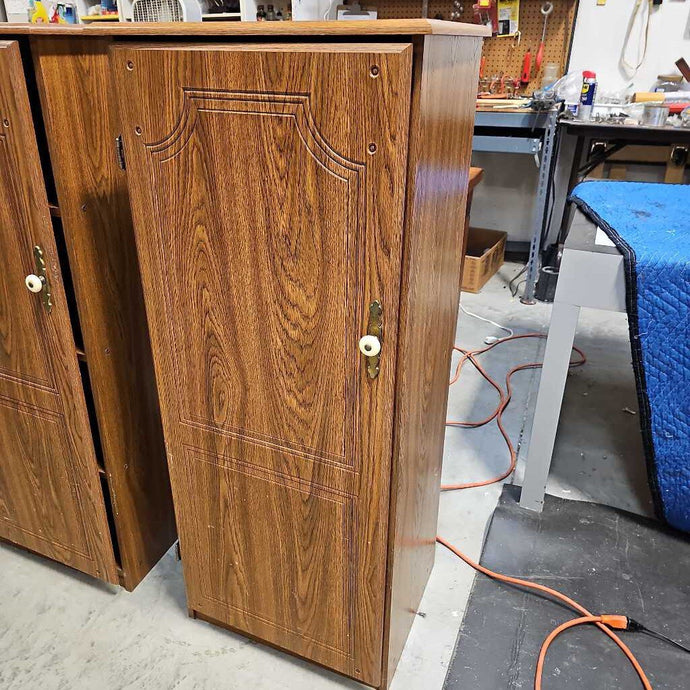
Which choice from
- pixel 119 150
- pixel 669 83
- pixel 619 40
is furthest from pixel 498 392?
pixel 619 40

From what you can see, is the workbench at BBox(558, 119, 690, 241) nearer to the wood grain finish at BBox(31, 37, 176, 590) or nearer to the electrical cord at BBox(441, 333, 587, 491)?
the electrical cord at BBox(441, 333, 587, 491)

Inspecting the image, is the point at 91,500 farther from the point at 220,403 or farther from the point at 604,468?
the point at 604,468

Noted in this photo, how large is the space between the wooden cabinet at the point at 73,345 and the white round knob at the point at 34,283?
2cm

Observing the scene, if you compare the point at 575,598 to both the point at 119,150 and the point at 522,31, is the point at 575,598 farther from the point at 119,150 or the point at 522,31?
the point at 522,31

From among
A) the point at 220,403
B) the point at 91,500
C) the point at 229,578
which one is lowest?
the point at 229,578

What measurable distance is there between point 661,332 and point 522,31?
2.53 meters

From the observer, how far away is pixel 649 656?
130 cm

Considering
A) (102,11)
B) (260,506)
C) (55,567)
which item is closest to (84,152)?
(260,506)

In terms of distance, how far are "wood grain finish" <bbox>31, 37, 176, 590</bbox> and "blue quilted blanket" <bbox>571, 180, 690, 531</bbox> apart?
112 cm

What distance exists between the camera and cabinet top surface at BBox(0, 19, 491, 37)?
72cm

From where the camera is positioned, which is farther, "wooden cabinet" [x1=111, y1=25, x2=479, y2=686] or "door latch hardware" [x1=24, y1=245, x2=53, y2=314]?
"door latch hardware" [x1=24, y1=245, x2=53, y2=314]

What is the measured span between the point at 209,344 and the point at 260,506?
33cm

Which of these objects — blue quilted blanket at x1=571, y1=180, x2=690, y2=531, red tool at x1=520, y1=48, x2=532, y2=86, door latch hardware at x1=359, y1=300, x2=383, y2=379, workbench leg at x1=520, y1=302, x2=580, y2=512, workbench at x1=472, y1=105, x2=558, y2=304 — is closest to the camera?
door latch hardware at x1=359, y1=300, x2=383, y2=379

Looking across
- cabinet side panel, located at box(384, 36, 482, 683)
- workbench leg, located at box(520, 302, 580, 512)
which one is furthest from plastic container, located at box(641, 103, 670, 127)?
cabinet side panel, located at box(384, 36, 482, 683)
